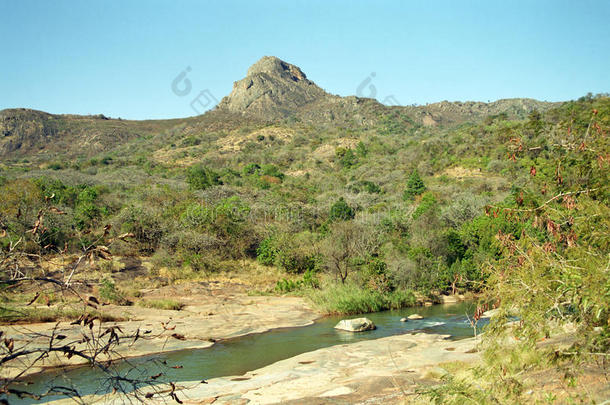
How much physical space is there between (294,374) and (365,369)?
75.0 inches

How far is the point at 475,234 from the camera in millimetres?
33750

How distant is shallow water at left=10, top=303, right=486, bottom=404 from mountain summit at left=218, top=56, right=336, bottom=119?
11171 centimetres

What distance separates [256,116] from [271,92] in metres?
19.7

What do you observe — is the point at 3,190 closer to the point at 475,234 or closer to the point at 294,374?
the point at 294,374

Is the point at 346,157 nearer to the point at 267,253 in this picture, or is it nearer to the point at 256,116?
the point at 267,253

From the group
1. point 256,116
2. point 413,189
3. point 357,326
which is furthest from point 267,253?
point 256,116

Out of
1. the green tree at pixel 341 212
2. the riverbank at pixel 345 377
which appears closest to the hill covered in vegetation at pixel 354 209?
the green tree at pixel 341 212

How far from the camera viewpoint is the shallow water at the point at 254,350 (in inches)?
530

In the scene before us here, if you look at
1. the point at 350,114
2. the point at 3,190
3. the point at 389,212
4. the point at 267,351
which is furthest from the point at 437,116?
the point at 267,351

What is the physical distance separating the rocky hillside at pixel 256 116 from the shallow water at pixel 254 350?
73.5 meters

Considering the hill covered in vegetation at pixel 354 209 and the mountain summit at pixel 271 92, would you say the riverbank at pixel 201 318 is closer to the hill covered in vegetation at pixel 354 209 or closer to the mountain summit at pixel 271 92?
the hill covered in vegetation at pixel 354 209

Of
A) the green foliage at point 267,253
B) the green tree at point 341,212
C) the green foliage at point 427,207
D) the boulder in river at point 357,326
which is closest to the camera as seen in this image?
the boulder in river at point 357,326

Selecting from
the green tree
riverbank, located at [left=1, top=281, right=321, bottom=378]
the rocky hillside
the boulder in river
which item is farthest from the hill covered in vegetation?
the boulder in river

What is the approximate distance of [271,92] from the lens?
145 metres
